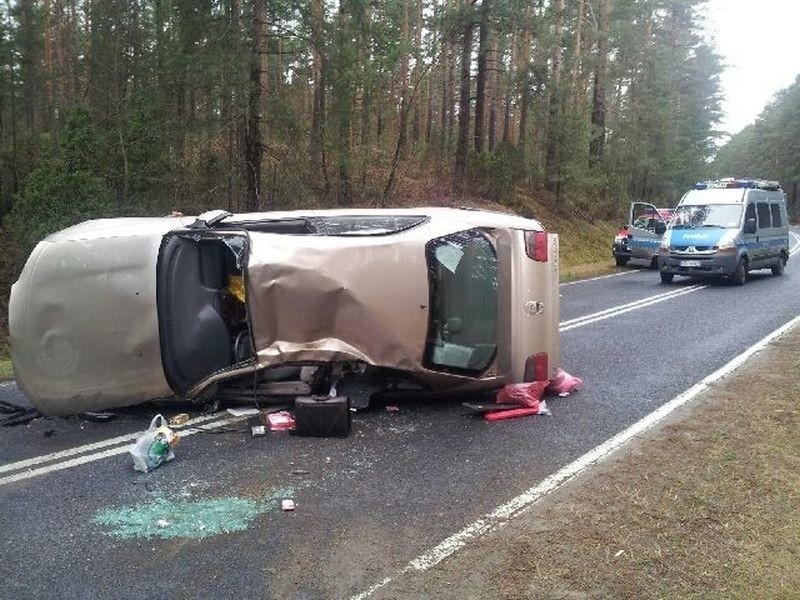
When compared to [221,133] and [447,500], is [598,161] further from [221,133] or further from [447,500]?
[447,500]

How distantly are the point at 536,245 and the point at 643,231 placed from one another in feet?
51.2

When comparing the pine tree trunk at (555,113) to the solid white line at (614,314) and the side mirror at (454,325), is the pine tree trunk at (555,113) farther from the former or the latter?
the side mirror at (454,325)

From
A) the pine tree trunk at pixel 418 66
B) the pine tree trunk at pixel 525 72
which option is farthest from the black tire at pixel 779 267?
the pine tree trunk at pixel 418 66

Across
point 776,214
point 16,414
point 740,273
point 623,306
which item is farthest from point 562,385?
point 776,214

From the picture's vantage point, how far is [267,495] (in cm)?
430

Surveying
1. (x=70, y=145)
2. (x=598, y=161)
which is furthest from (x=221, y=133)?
(x=598, y=161)

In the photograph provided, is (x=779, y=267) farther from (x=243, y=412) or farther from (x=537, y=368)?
(x=243, y=412)

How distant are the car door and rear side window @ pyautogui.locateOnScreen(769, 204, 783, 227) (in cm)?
271

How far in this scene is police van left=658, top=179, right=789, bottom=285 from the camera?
52.0 ft

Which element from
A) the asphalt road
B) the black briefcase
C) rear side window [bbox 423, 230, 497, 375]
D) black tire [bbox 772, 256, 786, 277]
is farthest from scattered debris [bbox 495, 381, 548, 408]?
black tire [bbox 772, 256, 786, 277]

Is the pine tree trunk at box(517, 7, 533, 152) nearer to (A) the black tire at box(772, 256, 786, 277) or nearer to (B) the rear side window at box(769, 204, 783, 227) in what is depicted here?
(B) the rear side window at box(769, 204, 783, 227)

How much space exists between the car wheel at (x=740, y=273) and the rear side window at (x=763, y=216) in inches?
61.5

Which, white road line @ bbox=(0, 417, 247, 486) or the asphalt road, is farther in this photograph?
white road line @ bbox=(0, 417, 247, 486)

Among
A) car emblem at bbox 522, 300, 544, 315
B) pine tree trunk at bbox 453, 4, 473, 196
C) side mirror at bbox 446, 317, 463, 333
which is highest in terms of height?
pine tree trunk at bbox 453, 4, 473, 196
